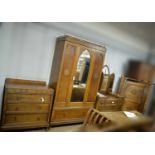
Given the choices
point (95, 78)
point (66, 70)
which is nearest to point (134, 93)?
point (95, 78)

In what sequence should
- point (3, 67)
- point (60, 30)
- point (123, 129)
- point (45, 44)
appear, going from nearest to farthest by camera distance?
point (123, 129)
point (60, 30)
point (3, 67)
point (45, 44)

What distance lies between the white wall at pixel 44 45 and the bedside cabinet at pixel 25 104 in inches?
2.6

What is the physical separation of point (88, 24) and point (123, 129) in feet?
1.23

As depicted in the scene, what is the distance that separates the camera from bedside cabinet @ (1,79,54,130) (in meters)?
1.02

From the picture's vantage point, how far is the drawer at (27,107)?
1029mm

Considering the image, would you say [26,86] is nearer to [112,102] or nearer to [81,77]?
[81,77]

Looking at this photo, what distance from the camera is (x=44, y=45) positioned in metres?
1.03

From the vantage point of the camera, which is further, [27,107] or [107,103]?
[27,107]

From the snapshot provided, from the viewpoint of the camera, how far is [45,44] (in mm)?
1045

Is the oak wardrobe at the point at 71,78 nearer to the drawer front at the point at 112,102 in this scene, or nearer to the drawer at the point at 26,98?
the drawer at the point at 26,98

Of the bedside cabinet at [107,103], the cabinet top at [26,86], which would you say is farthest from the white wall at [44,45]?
the bedside cabinet at [107,103]

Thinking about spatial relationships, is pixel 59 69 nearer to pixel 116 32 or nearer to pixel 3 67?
pixel 3 67

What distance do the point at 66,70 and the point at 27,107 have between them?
1.32 feet
